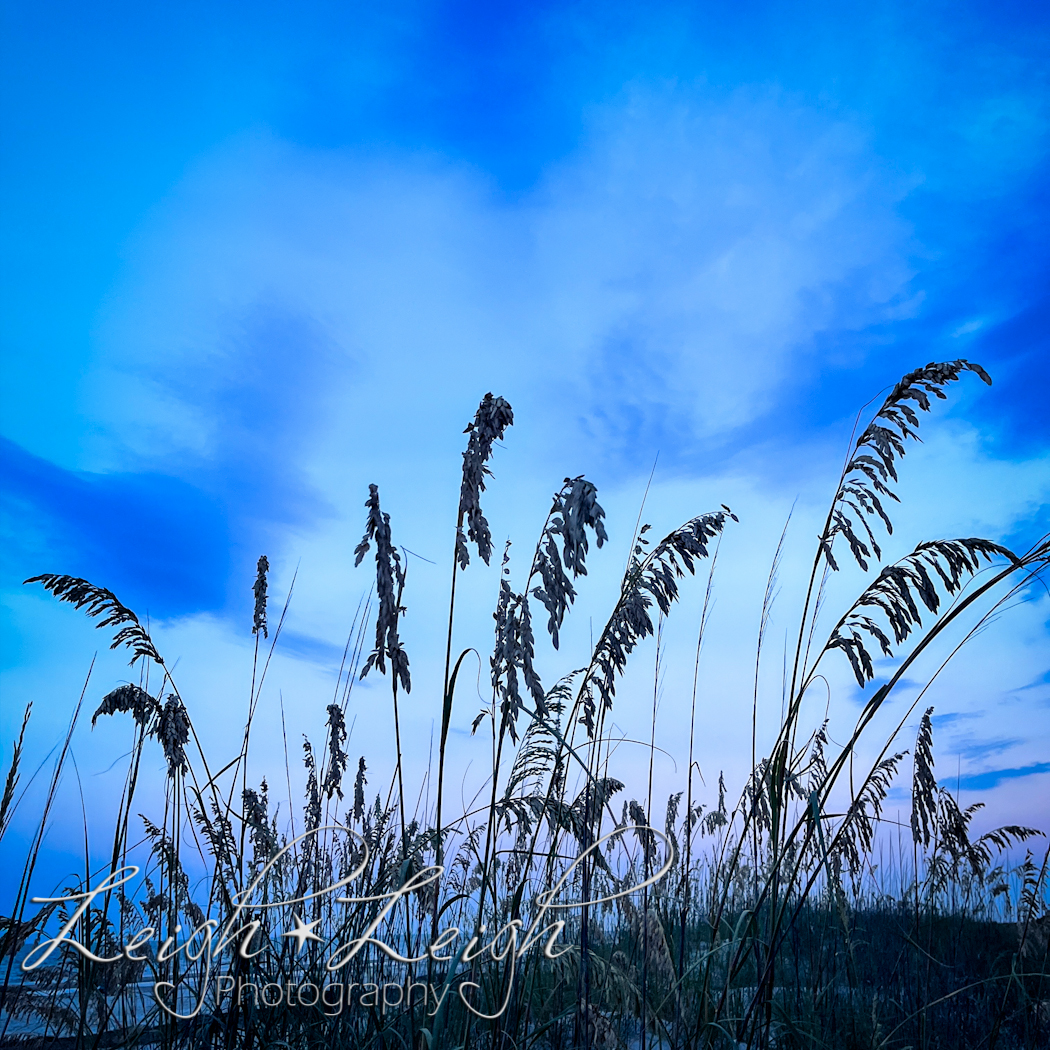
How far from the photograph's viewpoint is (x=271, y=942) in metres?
3.37

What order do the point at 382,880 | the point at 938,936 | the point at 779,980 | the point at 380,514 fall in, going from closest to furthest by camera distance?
the point at 380,514
the point at 382,880
the point at 779,980
the point at 938,936

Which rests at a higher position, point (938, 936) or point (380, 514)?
point (380, 514)

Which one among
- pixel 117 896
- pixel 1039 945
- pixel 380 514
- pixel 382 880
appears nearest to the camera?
pixel 380 514

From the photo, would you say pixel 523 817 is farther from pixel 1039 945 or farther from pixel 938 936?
pixel 938 936

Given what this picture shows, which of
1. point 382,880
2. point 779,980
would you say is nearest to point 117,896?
point 382,880

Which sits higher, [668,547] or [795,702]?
[668,547]

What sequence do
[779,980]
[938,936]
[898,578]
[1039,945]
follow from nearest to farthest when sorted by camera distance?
[898,578]
[779,980]
[1039,945]
[938,936]

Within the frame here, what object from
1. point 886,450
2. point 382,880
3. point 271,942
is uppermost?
point 886,450

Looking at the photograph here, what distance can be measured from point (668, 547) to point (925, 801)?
158 inches

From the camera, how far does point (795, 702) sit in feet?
9.33

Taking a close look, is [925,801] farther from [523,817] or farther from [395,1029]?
[395,1029]

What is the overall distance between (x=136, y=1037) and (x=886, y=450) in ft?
12.8

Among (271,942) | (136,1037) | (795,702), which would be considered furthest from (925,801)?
(136,1037)

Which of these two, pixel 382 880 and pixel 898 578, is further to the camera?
pixel 382 880
